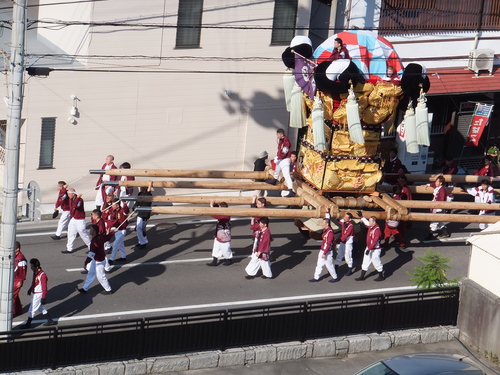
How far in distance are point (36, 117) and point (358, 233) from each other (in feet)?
26.9

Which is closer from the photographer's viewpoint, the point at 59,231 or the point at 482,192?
the point at 59,231

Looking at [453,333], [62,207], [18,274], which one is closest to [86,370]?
[18,274]

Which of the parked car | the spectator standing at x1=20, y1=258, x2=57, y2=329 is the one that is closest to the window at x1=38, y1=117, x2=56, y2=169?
the spectator standing at x1=20, y1=258, x2=57, y2=329

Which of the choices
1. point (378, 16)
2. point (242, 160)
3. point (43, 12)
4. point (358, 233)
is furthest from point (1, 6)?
point (358, 233)

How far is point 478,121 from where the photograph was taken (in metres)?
27.0

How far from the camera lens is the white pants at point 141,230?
67.6 feet

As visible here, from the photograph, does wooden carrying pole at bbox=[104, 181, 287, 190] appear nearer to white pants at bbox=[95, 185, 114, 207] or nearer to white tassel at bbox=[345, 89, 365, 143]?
white pants at bbox=[95, 185, 114, 207]

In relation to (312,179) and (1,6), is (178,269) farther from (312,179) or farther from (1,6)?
(1,6)

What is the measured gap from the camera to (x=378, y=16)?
26.5 meters

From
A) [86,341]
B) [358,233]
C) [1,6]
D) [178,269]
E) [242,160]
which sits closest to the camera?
[86,341]

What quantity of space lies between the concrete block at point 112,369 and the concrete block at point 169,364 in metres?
0.48

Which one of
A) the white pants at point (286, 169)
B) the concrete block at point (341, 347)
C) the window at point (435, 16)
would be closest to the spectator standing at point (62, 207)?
the white pants at point (286, 169)

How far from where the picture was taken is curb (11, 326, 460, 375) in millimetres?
15148

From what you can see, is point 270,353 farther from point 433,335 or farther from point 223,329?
point 433,335
